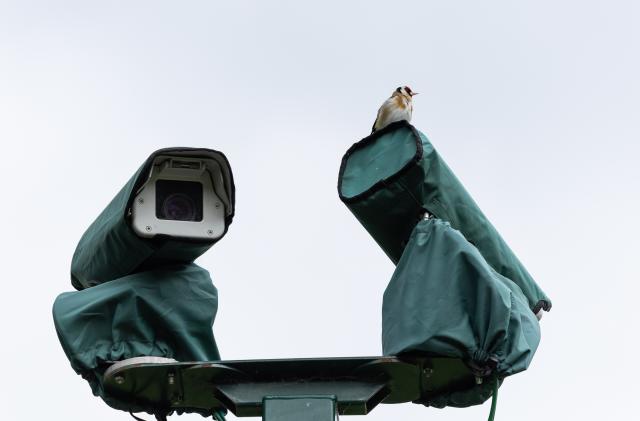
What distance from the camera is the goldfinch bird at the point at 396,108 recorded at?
16.6m

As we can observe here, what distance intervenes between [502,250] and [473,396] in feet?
2.72

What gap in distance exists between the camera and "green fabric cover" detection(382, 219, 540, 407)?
21.2ft

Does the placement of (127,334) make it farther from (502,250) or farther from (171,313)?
(502,250)

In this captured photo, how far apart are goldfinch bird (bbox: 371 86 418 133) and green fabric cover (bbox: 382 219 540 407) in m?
9.45

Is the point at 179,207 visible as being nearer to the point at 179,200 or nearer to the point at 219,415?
the point at 179,200

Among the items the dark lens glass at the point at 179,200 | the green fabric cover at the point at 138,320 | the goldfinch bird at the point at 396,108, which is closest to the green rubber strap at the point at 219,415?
the green fabric cover at the point at 138,320

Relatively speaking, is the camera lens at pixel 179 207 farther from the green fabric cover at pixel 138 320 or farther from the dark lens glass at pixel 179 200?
the green fabric cover at pixel 138 320

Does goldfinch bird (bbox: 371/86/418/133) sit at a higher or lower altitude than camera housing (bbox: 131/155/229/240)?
higher

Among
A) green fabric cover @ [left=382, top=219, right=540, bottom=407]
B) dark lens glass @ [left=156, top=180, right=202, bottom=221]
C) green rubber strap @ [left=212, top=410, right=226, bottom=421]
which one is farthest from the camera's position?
dark lens glass @ [left=156, top=180, right=202, bottom=221]

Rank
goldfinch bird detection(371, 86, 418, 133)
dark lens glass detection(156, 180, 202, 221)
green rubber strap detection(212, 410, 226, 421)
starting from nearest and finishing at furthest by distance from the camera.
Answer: green rubber strap detection(212, 410, 226, 421) < dark lens glass detection(156, 180, 202, 221) < goldfinch bird detection(371, 86, 418, 133)

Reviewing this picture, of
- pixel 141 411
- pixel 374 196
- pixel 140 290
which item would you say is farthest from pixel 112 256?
pixel 374 196

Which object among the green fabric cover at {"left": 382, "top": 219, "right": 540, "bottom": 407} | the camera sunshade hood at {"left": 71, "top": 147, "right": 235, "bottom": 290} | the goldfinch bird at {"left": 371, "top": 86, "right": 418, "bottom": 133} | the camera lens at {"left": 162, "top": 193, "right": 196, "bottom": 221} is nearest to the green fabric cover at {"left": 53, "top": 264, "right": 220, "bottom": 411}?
the camera sunshade hood at {"left": 71, "top": 147, "right": 235, "bottom": 290}

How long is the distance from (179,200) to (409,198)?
1070 mm

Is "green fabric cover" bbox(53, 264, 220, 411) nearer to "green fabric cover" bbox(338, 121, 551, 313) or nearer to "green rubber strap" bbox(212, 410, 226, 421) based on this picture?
"green rubber strap" bbox(212, 410, 226, 421)
